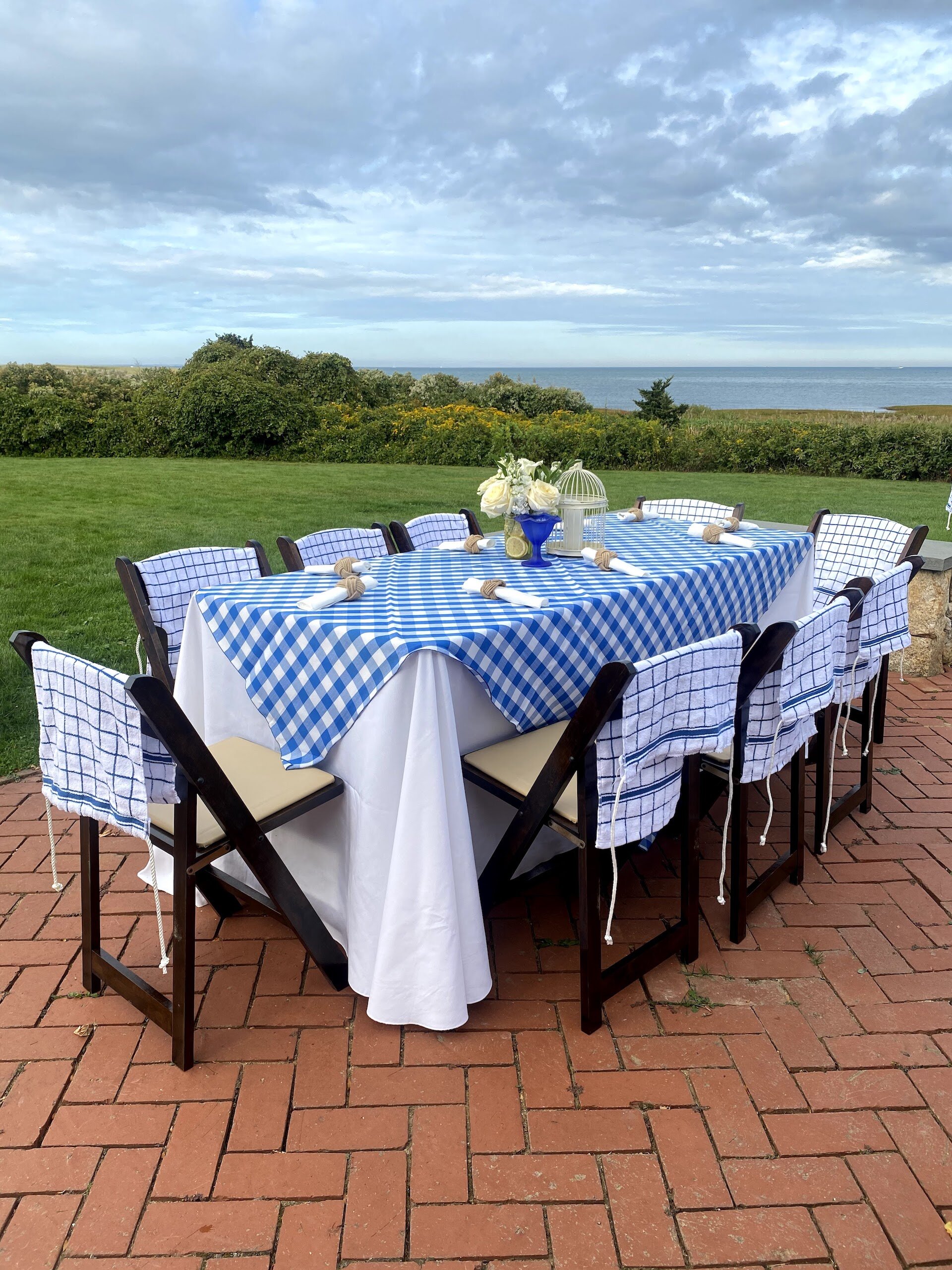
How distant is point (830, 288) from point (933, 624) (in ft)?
98.2

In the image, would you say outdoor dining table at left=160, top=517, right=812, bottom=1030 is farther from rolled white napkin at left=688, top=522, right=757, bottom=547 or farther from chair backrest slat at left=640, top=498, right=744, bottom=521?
chair backrest slat at left=640, top=498, right=744, bottom=521

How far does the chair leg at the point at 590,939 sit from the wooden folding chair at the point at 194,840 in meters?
0.70

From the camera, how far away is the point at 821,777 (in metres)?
2.97

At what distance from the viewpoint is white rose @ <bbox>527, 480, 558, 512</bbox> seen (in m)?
3.11

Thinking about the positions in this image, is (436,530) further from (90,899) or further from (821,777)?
(90,899)

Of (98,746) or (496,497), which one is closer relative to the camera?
(98,746)

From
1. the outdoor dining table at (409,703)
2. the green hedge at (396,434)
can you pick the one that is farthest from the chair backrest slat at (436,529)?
the green hedge at (396,434)

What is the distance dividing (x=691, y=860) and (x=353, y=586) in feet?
4.43

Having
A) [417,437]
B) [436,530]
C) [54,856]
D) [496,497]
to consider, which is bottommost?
[54,856]

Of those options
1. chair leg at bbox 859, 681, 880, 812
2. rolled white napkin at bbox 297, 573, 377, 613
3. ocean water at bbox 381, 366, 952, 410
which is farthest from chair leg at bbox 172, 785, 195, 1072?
ocean water at bbox 381, 366, 952, 410

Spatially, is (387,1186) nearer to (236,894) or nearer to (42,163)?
(236,894)

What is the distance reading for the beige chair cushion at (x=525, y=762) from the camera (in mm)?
2123

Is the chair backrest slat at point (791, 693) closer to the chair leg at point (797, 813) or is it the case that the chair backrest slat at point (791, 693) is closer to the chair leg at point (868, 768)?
the chair leg at point (797, 813)

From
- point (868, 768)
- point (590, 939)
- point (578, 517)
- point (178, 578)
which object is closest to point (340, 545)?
point (178, 578)
